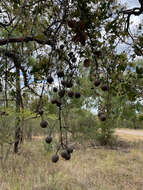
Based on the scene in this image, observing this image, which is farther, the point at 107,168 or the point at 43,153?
the point at 43,153

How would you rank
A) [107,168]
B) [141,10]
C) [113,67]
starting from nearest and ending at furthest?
[113,67]
[141,10]
[107,168]

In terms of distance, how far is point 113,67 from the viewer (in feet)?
4.29

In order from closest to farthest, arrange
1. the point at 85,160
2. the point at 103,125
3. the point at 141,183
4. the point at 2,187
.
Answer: the point at 2,187
the point at 141,183
the point at 85,160
the point at 103,125

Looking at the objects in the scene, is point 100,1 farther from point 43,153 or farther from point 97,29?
point 43,153

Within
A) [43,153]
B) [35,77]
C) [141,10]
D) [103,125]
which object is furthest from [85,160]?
[141,10]

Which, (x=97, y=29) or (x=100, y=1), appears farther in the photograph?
(x=100, y=1)

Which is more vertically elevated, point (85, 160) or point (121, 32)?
point (121, 32)

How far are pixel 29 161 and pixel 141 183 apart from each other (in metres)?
2.75

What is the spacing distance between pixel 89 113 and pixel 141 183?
4463mm

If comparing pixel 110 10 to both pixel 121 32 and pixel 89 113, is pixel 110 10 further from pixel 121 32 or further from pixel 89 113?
pixel 89 113

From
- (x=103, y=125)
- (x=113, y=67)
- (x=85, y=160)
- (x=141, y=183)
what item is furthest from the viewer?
(x=103, y=125)

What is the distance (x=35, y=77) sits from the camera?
1660mm

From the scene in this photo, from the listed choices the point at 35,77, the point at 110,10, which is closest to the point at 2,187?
the point at 35,77

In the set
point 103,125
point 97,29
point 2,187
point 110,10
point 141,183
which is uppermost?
point 110,10
